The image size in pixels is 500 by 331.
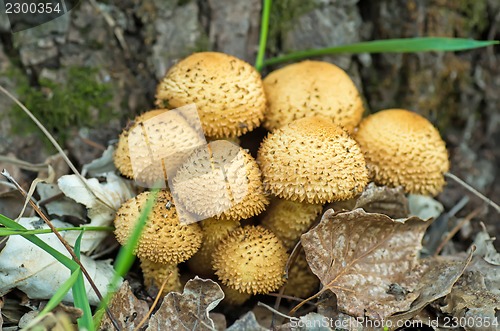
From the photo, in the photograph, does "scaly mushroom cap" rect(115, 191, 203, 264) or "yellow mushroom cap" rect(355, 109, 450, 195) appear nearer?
"scaly mushroom cap" rect(115, 191, 203, 264)

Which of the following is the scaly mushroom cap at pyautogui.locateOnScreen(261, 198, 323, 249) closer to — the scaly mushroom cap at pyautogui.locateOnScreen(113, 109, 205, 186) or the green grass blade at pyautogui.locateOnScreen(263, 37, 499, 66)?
the scaly mushroom cap at pyautogui.locateOnScreen(113, 109, 205, 186)

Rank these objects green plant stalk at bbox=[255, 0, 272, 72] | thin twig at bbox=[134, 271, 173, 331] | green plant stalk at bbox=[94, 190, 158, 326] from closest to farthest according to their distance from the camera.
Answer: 1. green plant stalk at bbox=[94, 190, 158, 326]
2. thin twig at bbox=[134, 271, 173, 331]
3. green plant stalk at bbox=[255, 0, 272, 72]

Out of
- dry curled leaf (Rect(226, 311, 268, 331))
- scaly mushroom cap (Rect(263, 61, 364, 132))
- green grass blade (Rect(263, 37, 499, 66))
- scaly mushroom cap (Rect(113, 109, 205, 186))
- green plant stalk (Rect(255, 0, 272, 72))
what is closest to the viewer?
dry curled leaf (Rect(226, 311, 268, 331))

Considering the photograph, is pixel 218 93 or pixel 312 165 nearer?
pixel 312 165

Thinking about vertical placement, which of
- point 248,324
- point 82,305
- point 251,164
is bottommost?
point 248,324

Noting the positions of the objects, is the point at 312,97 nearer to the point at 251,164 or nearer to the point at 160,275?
the point at 251,164

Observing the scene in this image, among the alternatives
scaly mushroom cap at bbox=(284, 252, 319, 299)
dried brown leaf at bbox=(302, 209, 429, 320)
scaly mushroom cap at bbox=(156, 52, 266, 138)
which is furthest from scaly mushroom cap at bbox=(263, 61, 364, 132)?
scaly mushroom cap at bbox=(284, 252, 319, 299)

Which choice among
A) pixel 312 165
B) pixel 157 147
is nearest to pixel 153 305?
pixel 157 147
